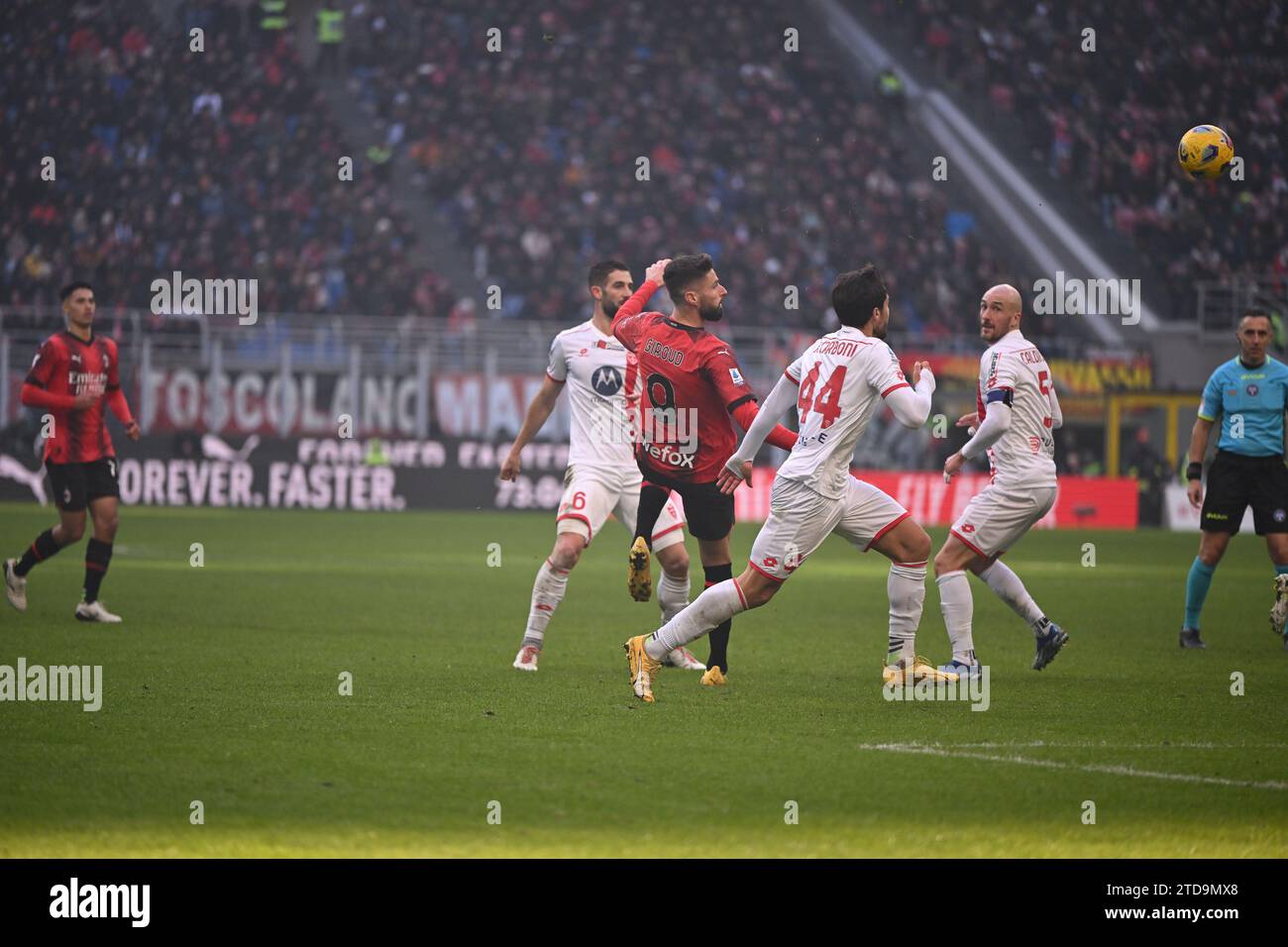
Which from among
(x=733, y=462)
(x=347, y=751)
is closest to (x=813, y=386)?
(x=733, y=462)

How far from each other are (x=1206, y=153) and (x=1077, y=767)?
7998 millimetres

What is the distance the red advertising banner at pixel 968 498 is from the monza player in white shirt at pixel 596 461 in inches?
782

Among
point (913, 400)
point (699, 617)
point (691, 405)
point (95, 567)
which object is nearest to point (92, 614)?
point (95, 567)

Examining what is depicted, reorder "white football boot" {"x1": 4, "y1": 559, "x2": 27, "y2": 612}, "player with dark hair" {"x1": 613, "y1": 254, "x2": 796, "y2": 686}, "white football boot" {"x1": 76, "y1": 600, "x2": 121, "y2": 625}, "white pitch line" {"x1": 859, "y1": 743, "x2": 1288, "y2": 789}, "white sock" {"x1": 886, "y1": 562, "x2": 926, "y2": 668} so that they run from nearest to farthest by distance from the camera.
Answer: "white pitch line" {"x1": 859, "y1": 743, "x2": 1288, "y2": 789}
"white sock" {"x1": 886, "y1": 562, "x2": 926, "y2": 668}
"player with dark hair" {"x1": 613, "y1": 254, "x2": 796, "y2": 686}
"white football boot" {"x1": 76, "y1": 600, "x2": 121, "y2": 625}
"white football boot" {"x1": 4, "y1": 559, "x2": 27, "y2": 612}

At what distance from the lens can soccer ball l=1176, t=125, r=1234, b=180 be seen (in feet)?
45.6

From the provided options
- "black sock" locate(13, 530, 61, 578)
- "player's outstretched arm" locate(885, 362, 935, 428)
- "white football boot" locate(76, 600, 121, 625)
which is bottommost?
"white football boot" locate(76, 600, 121, 625)

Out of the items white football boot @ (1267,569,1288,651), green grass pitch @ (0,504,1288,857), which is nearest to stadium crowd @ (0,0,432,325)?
green grass pitch @ (0,504,1288,857)

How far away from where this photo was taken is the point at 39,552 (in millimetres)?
13633

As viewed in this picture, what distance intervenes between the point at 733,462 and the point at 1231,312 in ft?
93.0

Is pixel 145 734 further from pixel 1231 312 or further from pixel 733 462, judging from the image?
pixel 1231 312

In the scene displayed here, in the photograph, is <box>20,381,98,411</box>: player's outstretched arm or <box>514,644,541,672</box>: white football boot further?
<box>20,381,98,411</box>: player's outstretched arm

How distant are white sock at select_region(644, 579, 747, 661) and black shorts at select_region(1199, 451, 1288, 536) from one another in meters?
4.98

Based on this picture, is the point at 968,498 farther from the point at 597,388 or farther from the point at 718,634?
the point at 718,634

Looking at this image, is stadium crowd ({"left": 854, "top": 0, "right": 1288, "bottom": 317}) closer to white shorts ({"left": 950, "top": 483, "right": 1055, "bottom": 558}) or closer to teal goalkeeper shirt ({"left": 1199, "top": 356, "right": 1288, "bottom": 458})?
teal goalkeeper shirt ({"left": 1199, "top": 356, "right": 1288, "bottom": 458})
